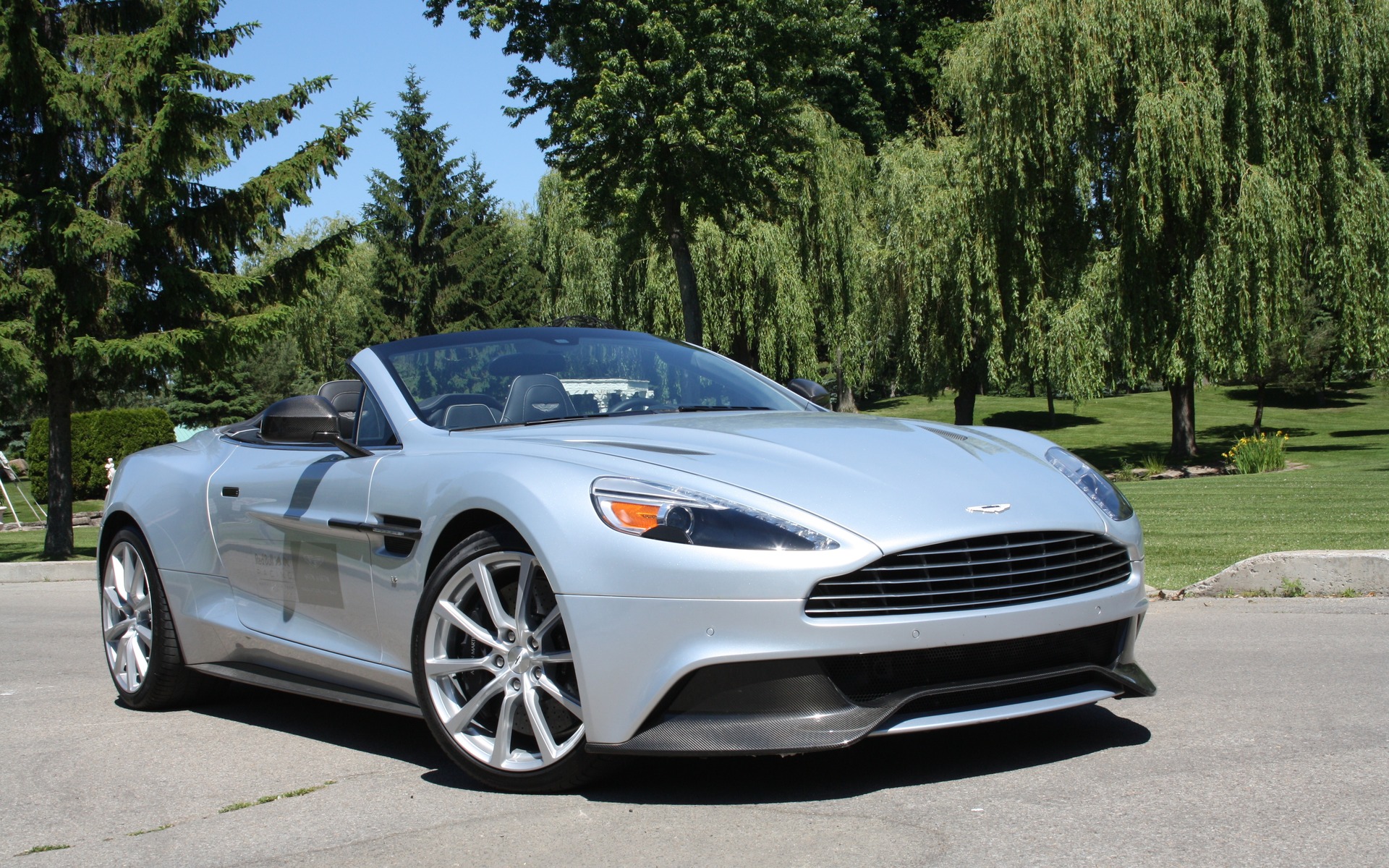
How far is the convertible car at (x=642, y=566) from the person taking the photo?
3406 mm

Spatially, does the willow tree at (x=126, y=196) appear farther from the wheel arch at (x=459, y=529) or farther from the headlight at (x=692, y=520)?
the headlight at (x=692, y=520)

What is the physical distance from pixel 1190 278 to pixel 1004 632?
21.0 meters

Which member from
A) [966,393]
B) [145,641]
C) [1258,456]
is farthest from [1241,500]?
[966,393]

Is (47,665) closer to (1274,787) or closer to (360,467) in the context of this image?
(360,467)

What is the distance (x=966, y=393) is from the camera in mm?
32281

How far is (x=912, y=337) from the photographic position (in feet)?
93.6

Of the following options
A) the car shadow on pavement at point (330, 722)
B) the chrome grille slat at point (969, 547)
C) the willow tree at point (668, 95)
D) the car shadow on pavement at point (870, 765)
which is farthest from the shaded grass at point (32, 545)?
the chrome grille slat at point (969, 547)

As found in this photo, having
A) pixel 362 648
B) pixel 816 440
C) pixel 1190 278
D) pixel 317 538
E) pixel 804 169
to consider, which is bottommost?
pixel 362 648

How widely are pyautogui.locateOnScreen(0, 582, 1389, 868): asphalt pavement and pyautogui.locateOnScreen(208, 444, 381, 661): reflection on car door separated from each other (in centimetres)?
47

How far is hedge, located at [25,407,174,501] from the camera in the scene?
35531 millimetres

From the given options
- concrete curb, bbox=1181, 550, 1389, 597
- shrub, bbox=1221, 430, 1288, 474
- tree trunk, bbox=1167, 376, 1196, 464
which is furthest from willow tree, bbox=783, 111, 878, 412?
concrete curb, bbox=1181, 550, 1389, 597

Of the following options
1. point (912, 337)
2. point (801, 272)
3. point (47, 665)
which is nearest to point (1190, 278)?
point (912, 337)

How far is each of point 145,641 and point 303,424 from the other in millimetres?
1871

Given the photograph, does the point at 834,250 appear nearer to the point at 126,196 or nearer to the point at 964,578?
the point at 126,196
